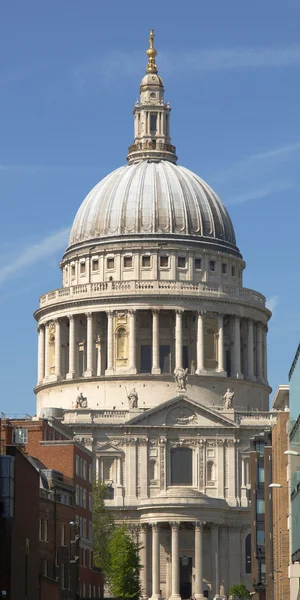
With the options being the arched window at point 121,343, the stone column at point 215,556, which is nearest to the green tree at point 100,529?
the stone column at point 215,556

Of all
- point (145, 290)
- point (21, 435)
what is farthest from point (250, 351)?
point (21, 435)

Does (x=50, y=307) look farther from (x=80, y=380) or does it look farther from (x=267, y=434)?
(x=267, y=434)

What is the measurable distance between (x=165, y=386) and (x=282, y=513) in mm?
82472

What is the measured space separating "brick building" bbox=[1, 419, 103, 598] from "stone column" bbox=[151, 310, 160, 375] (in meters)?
49.1

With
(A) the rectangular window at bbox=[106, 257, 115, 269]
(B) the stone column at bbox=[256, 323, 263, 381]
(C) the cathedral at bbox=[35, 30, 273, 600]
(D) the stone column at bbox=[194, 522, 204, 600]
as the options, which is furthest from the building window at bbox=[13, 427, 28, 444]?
(B) the stone column at bbox=[256, 323, 263, 381]

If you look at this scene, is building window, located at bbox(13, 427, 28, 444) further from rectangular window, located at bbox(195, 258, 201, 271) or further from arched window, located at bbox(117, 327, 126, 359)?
rectangular window, located at bbox(195, 258, 201, 271)

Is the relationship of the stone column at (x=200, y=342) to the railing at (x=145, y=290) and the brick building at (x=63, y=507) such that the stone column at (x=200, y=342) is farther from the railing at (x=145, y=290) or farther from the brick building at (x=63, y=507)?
the brick building at (x=63, y=507)

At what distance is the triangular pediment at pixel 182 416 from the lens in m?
178

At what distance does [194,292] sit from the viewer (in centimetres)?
19062

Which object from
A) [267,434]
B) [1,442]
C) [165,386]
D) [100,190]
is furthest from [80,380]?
[1,442]

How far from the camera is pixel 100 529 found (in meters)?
149

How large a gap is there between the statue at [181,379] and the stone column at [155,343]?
11.3 ft

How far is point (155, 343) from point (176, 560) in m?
25.4

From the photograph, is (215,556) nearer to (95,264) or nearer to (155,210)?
(95,264)
